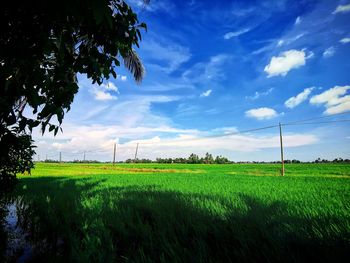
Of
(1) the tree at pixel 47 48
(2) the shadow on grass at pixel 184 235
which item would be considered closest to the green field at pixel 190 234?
(2) the shadow on grass at pixel 184 235

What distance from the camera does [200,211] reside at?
407 cm

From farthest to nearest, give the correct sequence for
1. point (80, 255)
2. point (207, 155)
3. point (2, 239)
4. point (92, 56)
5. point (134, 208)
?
point (207, 155) → point (134, 208) → point (2, 239) → point (80, 255) → point (92, 56)

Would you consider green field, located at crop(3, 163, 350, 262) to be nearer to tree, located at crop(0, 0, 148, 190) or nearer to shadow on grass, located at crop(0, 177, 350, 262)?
shadow on grass, located at crop(0, 177, 350, 262)

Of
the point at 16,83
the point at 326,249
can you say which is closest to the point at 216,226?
the point at 326,249

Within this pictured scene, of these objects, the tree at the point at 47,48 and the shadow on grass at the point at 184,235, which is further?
the shadow on grass at the point at 184,235

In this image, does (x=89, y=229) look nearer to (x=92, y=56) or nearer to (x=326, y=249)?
(x=92, y=56)

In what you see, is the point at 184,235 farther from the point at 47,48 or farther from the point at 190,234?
the point at 47,48

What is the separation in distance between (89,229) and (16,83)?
9.26 ft

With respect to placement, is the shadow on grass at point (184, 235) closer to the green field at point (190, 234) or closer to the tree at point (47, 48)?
the green field at point (190, 234)

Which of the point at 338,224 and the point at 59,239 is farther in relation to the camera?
the point at 59,239

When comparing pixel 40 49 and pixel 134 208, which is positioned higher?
pixel 40 49

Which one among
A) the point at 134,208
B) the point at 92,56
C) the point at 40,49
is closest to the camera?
the point at 40,49

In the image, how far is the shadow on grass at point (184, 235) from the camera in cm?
249

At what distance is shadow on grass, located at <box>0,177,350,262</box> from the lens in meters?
2.49
